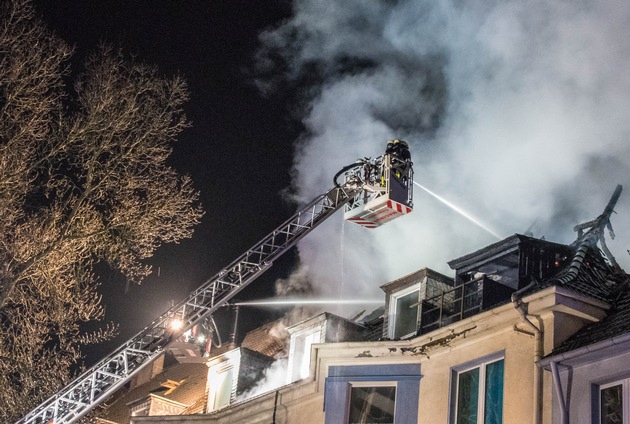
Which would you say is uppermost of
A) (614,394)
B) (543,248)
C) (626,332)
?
(543,248)

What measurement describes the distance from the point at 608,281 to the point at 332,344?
6.58 metres

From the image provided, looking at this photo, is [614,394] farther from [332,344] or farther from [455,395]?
[332,344]

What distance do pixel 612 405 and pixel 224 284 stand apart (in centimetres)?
1309

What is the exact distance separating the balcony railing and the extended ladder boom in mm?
5009

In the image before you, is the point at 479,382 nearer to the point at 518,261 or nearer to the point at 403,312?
the point at 518,261

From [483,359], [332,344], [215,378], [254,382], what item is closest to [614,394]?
[483,359]

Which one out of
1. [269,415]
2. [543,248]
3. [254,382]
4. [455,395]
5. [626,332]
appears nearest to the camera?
[626,332]

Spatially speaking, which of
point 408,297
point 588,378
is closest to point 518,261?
point 408,297

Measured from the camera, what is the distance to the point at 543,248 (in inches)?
723

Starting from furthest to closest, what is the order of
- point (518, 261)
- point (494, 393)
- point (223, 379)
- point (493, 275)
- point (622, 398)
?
point (223, 379) < point (493, 275) < point (518, 261) < point (494, 393) < point (622, 398)

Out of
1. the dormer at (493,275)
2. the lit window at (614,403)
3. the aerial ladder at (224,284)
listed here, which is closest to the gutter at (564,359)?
the lit window at (614,403)

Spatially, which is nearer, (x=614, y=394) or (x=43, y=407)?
(x=614, y=394)

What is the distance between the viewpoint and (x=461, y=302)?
58.9ft

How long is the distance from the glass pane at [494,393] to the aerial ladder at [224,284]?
6757mm
